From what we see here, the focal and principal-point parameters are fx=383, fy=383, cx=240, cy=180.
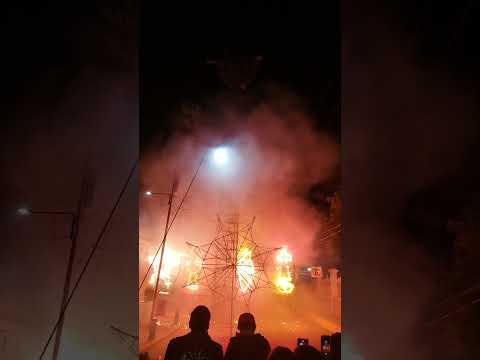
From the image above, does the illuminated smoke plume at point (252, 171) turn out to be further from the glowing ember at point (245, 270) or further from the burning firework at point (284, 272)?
the glowing ember at point (245, 270)

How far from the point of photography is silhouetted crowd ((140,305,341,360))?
94.2 inches

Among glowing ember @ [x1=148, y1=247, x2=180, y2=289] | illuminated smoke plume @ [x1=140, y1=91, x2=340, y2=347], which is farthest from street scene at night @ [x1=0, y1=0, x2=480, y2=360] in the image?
glowing ember @ [x1=148, y1=247, x2=180, y2=289]

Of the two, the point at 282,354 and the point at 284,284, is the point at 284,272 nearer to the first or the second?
the point at 284,284

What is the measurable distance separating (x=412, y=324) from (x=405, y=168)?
1.13 m

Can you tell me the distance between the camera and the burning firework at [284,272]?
6.64 metres

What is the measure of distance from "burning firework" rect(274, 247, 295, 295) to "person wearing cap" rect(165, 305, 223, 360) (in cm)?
424

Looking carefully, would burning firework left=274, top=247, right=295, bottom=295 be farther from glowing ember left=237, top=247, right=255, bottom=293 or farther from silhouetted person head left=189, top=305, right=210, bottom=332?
silhouetted person head left=189, top=305, right=210, bottom=332

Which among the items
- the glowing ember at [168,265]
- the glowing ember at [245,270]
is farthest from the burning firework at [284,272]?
the glowing ember at [168,265]

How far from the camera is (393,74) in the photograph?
292 cm

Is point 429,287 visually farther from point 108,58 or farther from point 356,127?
point 108,58

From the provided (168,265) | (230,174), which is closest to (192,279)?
(168,265)

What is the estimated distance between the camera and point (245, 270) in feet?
17.8

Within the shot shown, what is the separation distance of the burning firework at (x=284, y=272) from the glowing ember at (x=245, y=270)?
114 centimetres

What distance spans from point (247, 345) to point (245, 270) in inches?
112
